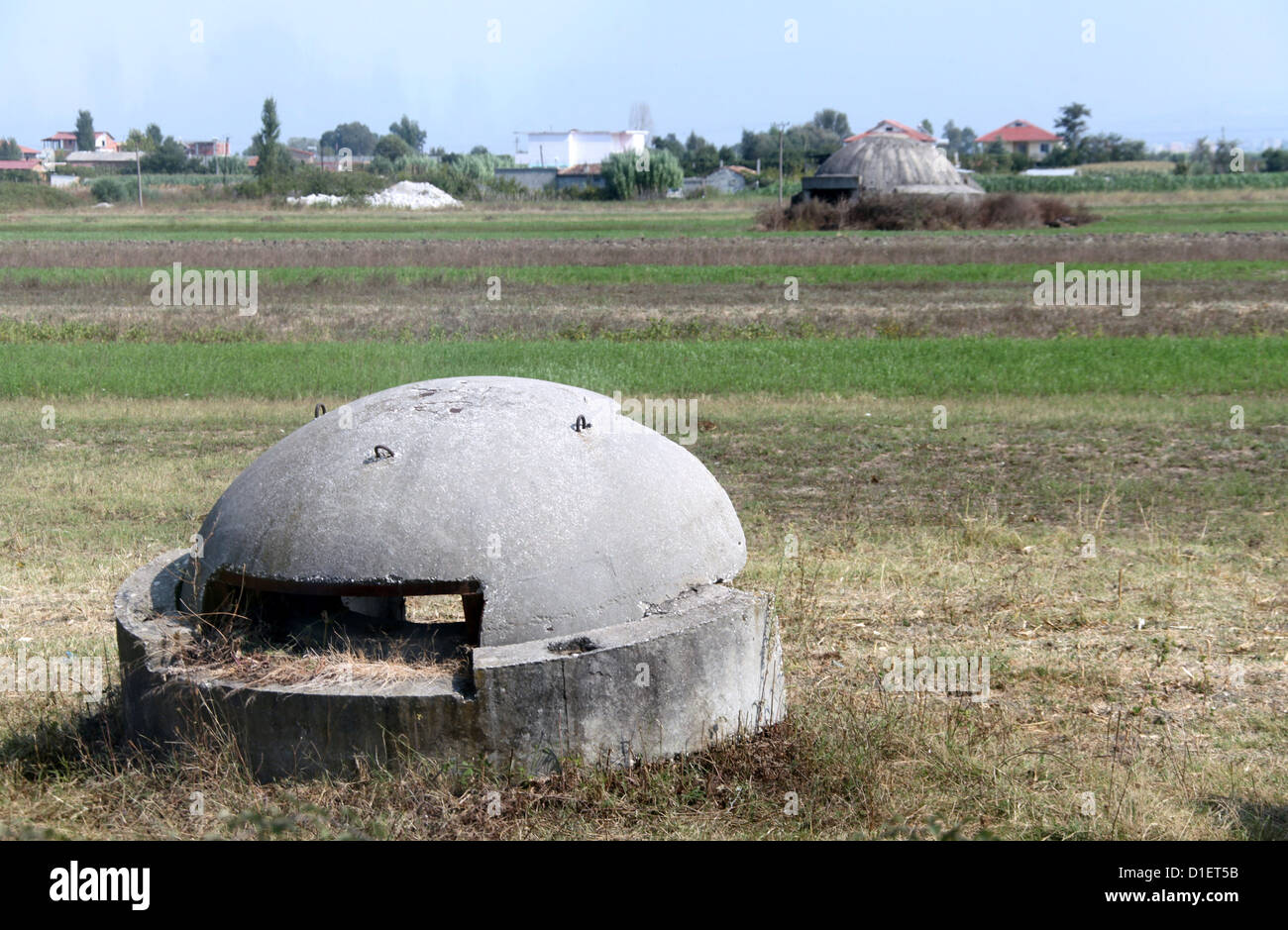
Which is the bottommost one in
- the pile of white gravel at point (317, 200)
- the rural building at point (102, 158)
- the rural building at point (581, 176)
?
the pile of white gravel at point (317, 200)

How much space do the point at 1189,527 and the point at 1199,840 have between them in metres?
5.98

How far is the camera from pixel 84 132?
16988cm

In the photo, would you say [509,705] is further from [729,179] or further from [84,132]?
[84,132]

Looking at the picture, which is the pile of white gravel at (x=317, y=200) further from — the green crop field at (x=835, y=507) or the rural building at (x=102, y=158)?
the rural building at (x=102, y=158)

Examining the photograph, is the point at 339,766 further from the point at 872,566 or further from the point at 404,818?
the point at 872,566

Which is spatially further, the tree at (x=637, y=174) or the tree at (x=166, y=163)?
the tree at (x=166, y=163)

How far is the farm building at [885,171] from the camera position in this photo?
5634 cm

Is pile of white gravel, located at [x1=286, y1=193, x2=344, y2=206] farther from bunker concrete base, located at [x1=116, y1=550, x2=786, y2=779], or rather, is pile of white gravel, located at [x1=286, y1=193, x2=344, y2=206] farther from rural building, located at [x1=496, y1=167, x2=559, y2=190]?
bunker concrete base, located at [x1=116, y1=550, x2=786, y2=779]

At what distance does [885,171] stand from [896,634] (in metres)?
53.5

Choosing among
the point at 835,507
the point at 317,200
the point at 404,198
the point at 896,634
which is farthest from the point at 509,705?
the point at 404,198

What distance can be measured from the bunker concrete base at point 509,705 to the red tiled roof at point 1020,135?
14585 centimetres

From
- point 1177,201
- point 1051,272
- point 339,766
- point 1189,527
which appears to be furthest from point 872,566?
point 1177,201

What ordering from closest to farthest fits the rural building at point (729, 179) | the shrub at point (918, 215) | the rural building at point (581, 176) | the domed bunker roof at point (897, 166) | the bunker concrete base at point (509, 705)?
1. the bunker concrete base at point (509, 705)
2. the shrub at point (918, 215)
3. the domed bunker roof at point (897, 166)
4. the rural building at point (581, 176)
5. the rural building at point (729, 179)

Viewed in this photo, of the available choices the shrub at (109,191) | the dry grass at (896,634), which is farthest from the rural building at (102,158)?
the dry grass at (896,634)
